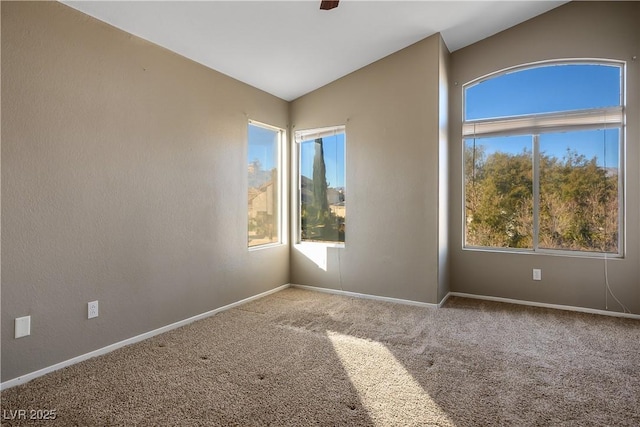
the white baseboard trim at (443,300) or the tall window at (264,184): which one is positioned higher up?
the tall window at (264,184)

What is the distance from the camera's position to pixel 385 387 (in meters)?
2.14

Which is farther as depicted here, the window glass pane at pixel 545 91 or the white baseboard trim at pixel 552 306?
the window glass pane at pixel 545 91

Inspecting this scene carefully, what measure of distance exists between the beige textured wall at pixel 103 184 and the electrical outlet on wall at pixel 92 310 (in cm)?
4

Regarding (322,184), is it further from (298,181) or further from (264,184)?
(264,184)

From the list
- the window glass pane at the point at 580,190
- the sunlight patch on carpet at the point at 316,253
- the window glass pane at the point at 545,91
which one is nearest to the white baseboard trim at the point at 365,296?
the sunlight patch on carpet at the point at 316,253

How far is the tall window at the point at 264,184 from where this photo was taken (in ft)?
Result: 13.5

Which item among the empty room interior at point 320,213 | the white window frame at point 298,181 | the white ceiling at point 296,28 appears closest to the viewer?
the empty room interior at point 320,213

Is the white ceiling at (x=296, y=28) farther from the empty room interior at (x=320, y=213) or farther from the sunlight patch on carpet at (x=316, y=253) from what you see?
the sunlight patch on carpet at (x=316, y=253)

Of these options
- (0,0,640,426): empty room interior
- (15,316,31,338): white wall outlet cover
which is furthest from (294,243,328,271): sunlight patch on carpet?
(15,316,31,338): white wall outlet cover

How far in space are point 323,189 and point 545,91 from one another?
2715 millimetres

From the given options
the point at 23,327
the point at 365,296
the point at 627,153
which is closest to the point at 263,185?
the point at 365,296

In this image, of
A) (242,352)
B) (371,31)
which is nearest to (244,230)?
(242,352)

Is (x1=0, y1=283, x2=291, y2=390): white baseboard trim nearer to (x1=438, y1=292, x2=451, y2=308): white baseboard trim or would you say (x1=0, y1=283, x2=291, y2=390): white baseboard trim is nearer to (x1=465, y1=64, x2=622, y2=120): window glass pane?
(x1=438, y1=292, x2=451, y2=308): white baseboard trim

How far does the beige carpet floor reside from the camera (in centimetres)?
186
